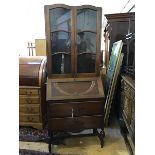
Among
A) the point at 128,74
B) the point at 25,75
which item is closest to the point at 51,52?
the point at 25,75

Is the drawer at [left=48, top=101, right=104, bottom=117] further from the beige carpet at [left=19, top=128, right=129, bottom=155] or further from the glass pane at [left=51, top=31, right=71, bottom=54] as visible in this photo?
the glass pane at [left=51, top=31, right=71, bottom=54]

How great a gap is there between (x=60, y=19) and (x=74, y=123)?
4.05 feet

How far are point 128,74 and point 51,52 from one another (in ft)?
3.20

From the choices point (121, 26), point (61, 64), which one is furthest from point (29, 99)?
point (121, 26)

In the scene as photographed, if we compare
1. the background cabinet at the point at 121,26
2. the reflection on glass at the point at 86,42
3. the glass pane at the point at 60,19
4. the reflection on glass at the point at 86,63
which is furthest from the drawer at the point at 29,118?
the background cabinet at the point at 121,26

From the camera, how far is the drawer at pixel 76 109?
2.37 meters

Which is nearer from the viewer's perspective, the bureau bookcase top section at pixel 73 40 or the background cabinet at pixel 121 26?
the bureau bookcase top section at pixel 73 40

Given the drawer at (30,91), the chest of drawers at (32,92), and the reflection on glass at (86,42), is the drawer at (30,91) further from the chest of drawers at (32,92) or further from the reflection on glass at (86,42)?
the reflection on glass at (86,42)

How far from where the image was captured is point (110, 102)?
111 inches

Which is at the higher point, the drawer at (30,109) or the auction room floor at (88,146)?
the drawer at (30,109)

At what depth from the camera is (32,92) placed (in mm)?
2877

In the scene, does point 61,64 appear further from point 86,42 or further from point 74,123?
point 74,123

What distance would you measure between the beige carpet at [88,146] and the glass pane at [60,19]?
1.43 meters

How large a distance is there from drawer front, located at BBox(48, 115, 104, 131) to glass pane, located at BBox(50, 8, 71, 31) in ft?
3.51
